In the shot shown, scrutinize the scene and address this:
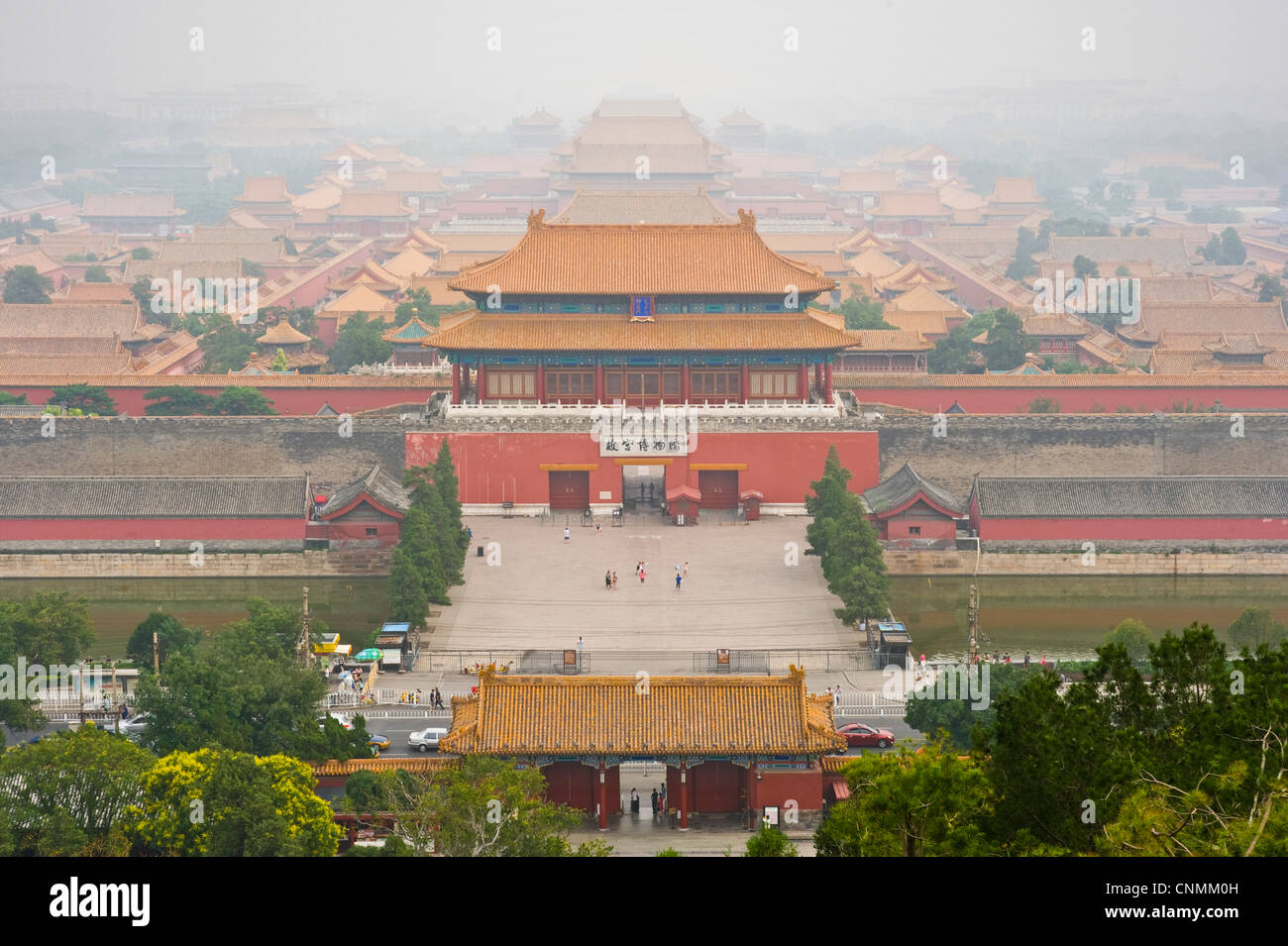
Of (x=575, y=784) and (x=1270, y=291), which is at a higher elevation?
(x=1270, y=291)

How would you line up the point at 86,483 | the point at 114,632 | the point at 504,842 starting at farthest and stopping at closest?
the point at 86,483
the point at 114,632
the point at 504,842

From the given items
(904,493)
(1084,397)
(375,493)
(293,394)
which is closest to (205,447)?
(293,394)

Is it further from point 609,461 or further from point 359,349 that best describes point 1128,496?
point 359,349

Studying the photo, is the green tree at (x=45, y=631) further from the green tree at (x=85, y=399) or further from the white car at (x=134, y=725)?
the green tree at (x=85, y=399)

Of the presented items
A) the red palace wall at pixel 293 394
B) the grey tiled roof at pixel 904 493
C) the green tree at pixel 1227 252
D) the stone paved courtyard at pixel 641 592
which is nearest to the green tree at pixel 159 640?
the stone paved courtyard at pixel 641 592

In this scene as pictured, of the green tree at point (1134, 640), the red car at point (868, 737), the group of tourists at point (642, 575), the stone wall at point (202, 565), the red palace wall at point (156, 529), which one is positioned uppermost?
the red palace wall at point (156, 529)
